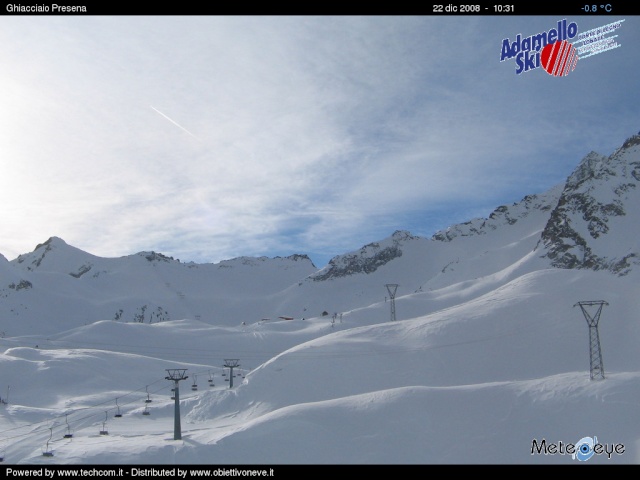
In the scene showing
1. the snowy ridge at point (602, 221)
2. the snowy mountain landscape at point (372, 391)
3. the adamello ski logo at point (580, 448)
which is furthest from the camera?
the snowy ridge at point (602, 221)

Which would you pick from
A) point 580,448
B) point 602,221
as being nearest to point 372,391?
point 580,448

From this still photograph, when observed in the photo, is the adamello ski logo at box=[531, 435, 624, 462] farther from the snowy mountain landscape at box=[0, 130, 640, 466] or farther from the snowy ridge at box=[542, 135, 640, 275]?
the snowy ridge at box=[542, 135, 640, 275]

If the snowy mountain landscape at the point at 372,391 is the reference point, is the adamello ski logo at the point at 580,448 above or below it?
below

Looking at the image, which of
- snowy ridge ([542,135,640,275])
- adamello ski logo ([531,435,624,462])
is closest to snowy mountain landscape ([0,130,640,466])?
adamello ski logo ([531,435,624,462])

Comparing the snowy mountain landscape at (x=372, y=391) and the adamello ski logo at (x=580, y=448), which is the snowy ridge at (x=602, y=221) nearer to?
the snowy mountain landscape at (x=372, y=391)

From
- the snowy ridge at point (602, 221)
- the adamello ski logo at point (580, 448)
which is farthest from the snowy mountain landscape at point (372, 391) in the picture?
the snowy ridge at point (602, 221)

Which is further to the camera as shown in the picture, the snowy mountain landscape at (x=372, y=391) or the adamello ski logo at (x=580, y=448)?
the snowy mountain landscape at (x=372, y=391)

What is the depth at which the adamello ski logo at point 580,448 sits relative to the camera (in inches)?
1154

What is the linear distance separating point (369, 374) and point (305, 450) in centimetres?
2045

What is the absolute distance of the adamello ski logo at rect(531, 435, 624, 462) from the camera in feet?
96.1

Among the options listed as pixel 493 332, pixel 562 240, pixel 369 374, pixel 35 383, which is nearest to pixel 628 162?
pixel 562 240

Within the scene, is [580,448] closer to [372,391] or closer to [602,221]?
[372,391]

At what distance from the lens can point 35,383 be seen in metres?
67.2
